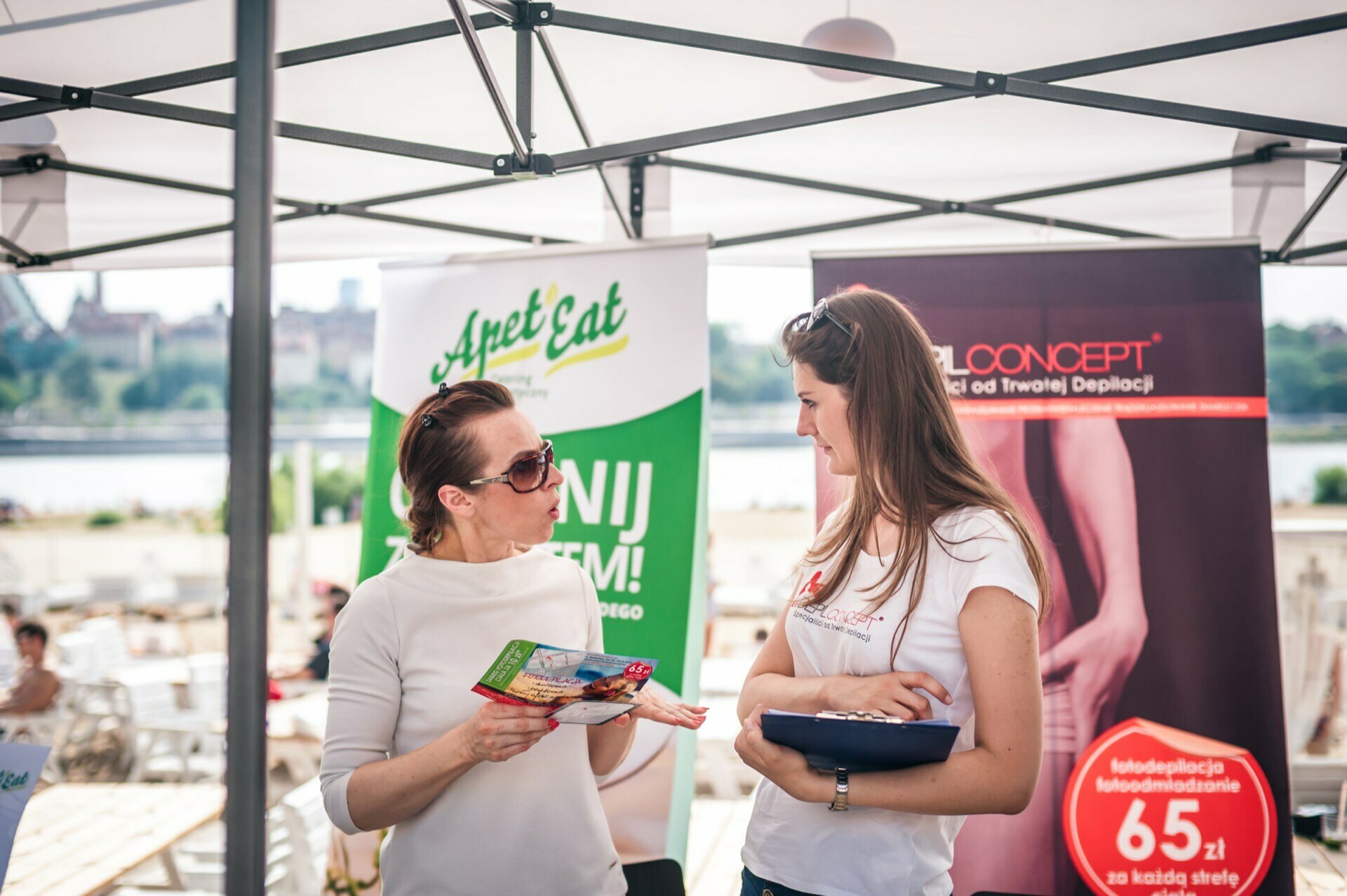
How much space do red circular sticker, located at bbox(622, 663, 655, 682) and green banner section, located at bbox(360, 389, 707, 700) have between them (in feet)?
4.41

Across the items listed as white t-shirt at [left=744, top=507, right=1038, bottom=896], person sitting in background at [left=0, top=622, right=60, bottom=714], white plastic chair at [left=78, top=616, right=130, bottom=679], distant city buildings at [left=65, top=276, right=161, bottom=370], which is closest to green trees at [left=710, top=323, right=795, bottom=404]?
distant city buildings at [left=65, top=276, right=161, bottom=370]

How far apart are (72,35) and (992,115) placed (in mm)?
2745

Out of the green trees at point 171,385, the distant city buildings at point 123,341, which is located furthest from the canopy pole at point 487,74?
the green trees at point 171,385

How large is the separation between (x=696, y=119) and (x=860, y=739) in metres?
2.56

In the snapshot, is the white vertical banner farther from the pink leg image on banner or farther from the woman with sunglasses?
the woman with sunglasses

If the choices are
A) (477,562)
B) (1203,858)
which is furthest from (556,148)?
(1203,858)

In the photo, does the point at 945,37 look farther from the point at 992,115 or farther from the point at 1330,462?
the point at 1330,462

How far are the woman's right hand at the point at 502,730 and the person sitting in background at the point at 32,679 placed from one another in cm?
229

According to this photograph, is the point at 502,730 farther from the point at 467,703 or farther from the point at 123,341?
the point at 123,341

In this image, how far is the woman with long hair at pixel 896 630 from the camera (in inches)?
50.8

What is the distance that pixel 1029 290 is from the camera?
2.98 meters

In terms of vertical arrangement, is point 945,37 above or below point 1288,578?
above

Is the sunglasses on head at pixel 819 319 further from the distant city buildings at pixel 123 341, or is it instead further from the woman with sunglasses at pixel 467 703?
the distant city buildings at pixel 123 341

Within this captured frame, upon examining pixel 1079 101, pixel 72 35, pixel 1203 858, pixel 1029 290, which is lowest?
pixel 1203 858
